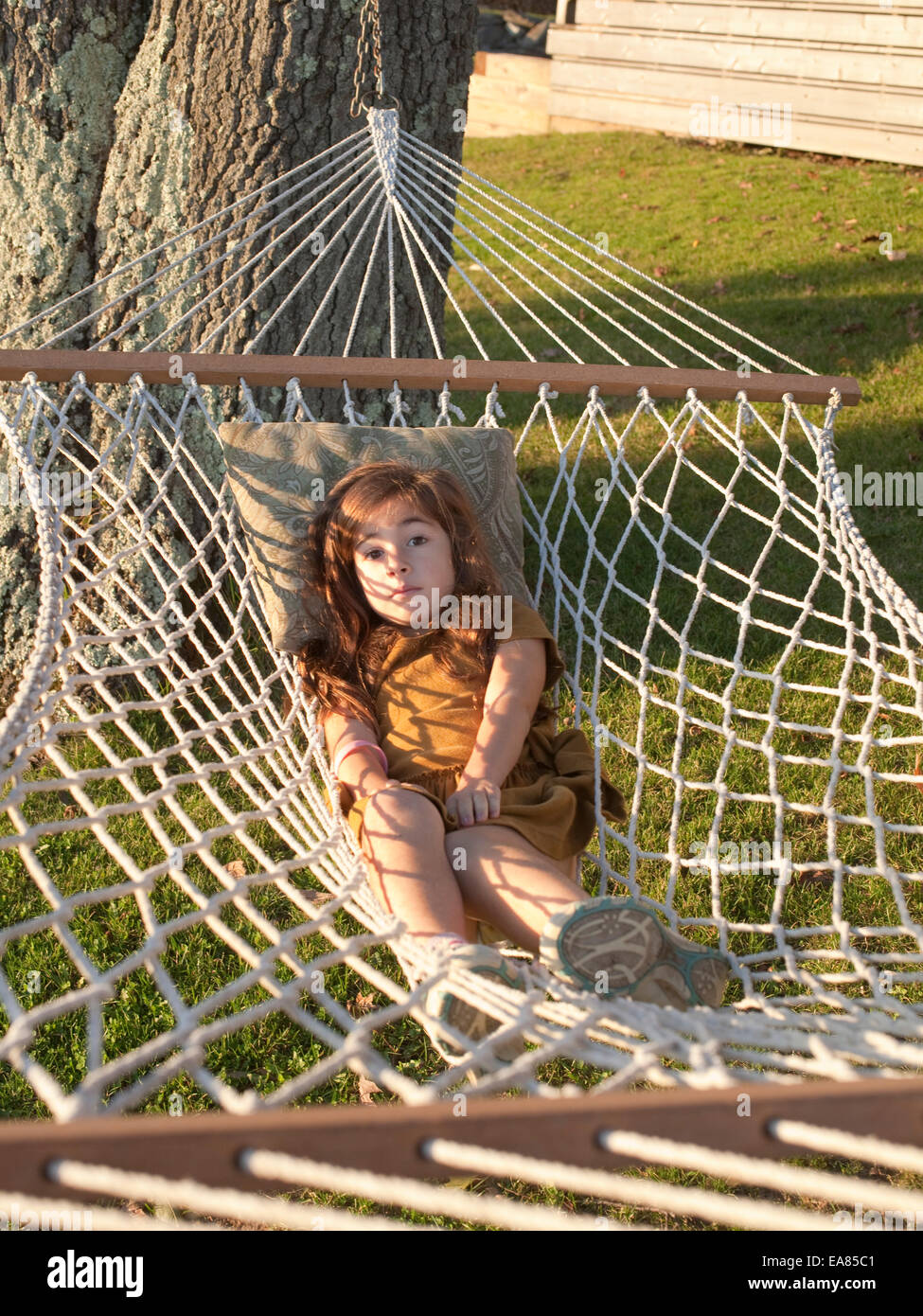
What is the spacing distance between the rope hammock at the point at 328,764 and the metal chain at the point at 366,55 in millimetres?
62

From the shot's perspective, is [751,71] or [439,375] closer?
[439,375]

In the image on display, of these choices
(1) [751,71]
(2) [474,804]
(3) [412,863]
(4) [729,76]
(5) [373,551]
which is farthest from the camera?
(4) [729,76]

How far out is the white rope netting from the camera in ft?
3.24

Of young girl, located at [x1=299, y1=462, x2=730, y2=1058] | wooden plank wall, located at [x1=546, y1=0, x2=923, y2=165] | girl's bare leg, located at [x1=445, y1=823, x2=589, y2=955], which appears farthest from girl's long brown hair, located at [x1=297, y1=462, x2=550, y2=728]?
wooden plank wall, located at [x1=546, y1=0, x2=923, y2=165]

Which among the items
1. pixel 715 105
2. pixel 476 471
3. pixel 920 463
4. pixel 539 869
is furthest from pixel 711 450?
pixel 715 105

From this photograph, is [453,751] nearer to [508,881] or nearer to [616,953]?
[508,881]

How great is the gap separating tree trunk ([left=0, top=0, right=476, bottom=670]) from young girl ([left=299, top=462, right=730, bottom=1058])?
683 mm

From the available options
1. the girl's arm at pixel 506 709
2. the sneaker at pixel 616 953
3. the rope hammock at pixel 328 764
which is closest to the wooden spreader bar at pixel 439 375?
the rope hammock at pixel 328 764

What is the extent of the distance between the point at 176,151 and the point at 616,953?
1853mm

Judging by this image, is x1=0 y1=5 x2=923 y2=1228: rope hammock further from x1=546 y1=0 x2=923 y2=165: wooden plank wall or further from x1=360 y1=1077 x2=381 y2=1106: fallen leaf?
x1=546 y1=0 x2=923 y2=165: wooden plank wall

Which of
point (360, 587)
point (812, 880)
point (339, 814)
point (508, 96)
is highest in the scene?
point (508, 96)

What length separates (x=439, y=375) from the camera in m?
2.02

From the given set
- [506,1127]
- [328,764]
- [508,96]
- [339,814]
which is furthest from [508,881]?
[508,96]
